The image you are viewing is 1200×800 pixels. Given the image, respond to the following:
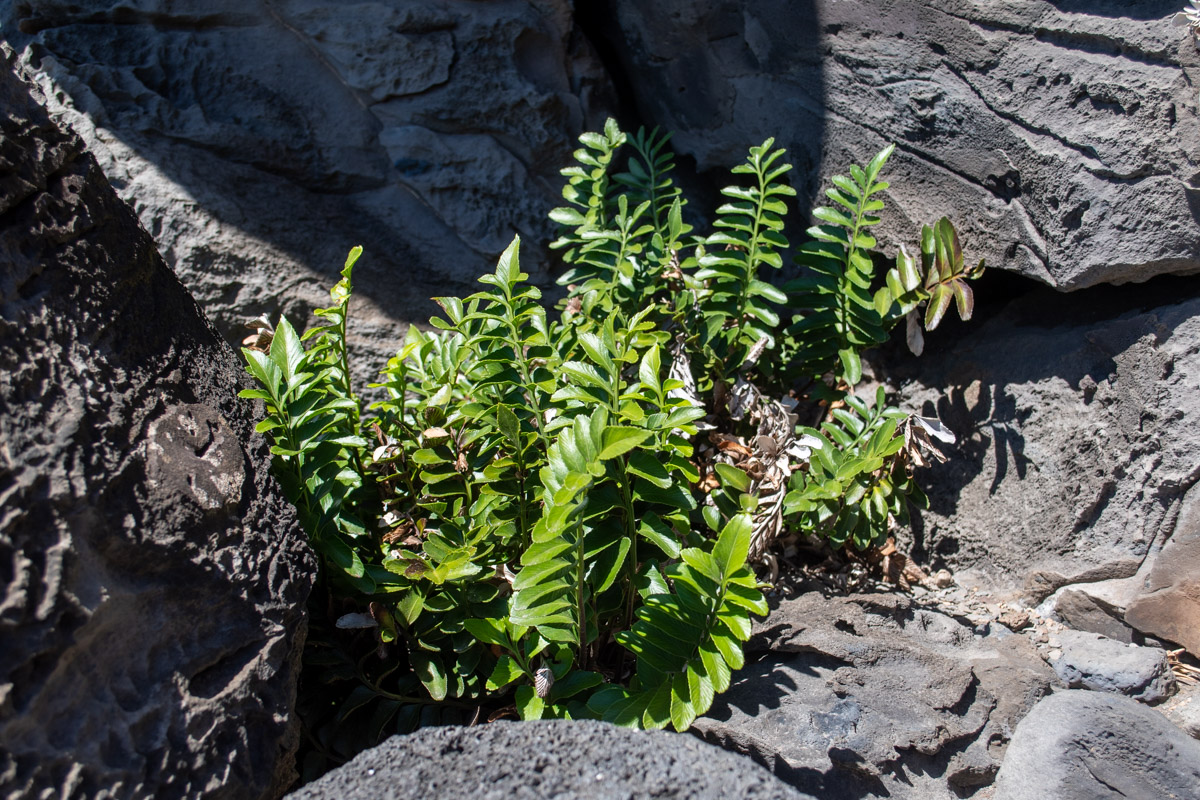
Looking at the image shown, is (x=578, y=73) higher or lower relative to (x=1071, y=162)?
higher

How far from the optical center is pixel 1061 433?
2.74 metres

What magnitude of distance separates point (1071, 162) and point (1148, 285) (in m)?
0.45

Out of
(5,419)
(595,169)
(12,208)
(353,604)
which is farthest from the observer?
(595,169)

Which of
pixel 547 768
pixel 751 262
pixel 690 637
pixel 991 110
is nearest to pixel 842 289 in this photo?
pixel 751 262

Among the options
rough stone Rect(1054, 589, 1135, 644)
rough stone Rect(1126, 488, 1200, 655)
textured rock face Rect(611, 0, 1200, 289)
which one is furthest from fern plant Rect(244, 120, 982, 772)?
rough stone Rect(1126, 488, 1200, 655)

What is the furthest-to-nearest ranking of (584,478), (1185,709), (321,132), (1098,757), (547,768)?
(321,132)
(1185,709)
(1098,757)
(584,478)
(547,768)

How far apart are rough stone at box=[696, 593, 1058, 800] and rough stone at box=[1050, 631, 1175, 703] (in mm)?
99

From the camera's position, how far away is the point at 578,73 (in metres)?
3.85

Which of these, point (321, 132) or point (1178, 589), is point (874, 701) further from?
point (321, 132)

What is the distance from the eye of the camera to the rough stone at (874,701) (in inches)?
77.7

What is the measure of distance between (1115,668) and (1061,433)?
0.71 m

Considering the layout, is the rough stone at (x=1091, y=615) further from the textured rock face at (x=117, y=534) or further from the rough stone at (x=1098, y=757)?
the textured rock face at (x=117, y=534)

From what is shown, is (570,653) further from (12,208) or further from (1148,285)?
(1148,285)

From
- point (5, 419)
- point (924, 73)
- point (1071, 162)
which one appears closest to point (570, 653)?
point (5, 419)
